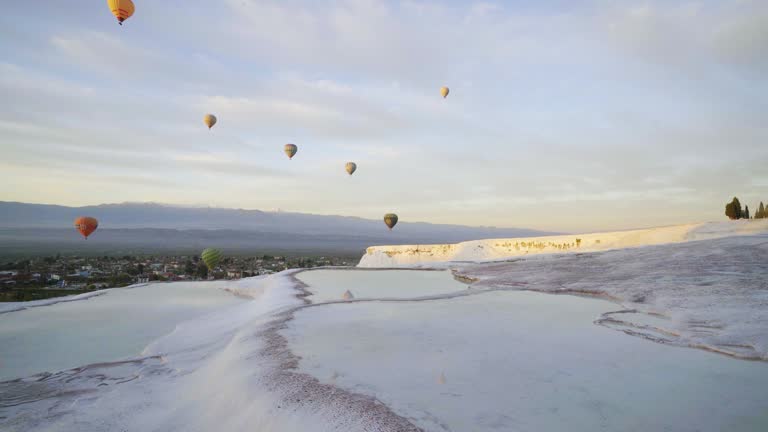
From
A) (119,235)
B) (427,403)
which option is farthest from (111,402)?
(119,235)

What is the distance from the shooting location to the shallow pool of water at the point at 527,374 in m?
3.66

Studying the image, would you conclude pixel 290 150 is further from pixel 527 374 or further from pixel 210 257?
pixel 527 374

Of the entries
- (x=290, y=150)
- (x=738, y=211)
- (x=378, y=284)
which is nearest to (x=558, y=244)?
(x=738, y=211)

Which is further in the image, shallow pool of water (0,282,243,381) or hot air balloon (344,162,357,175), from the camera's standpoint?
hot air balloon (344,162,357,175)

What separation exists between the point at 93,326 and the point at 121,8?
15.8 metres

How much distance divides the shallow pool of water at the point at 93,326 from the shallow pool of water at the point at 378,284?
10.7ft

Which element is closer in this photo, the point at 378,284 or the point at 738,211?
the point at 378,284

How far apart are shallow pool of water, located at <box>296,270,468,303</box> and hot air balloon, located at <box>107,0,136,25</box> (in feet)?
47.3

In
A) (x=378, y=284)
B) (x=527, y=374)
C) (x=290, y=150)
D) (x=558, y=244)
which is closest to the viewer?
(x=527, y=374)

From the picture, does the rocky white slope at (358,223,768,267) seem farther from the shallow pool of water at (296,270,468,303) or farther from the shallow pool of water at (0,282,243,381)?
the shallow pool of water at (0,282,243,381)

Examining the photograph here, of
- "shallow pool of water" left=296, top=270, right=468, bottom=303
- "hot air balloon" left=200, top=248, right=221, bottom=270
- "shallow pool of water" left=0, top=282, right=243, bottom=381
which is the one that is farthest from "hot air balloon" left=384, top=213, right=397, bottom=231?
"shallow pool of water" left=0, top=282, right=243, bottom=381

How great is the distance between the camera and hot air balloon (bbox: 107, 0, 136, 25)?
18.5 metres

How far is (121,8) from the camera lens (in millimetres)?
18609

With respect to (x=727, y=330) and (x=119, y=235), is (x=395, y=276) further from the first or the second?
(x=119, y=235)
